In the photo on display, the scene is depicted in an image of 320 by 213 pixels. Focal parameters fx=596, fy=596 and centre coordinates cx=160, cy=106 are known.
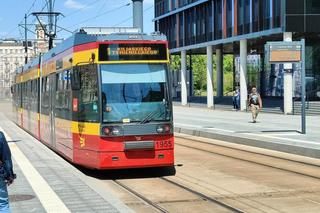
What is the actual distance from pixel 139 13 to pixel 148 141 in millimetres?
27020

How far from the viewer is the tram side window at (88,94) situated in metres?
11.8

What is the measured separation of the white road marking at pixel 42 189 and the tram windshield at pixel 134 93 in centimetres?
178

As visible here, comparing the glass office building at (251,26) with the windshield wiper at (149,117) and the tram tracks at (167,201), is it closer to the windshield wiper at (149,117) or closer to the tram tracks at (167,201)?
the windshield wiper at (149,117)

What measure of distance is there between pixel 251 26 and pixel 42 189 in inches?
1511

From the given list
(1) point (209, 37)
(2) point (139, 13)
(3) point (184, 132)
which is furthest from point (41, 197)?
(1) point (209, 37)

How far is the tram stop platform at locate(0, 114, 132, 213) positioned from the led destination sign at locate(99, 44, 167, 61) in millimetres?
2433

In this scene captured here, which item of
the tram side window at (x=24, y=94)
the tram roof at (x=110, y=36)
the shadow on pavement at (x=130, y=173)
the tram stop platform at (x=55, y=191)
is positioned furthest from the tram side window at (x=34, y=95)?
the tram roof at (x=110, y=36)

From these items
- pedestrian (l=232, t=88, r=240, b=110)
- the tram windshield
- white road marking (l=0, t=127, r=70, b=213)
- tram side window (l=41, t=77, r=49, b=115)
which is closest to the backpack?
tram side window (l=41, t=77, r=49, b=115)

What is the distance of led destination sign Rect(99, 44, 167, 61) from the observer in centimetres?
1188

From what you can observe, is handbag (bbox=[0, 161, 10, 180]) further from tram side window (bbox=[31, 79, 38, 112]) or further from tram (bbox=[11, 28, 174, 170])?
tram side window (bbox=[31, 79, 38, 112])

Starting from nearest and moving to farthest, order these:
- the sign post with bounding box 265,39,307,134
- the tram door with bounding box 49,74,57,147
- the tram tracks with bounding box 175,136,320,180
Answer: the tram tracks with bounding box 175,136,320,180
the tram door with bounding box 49,74,57,147
the sign post with bounding box 265,39,307,134

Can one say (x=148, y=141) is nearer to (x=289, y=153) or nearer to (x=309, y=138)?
(x=289, y=153)

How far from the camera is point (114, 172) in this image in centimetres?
1320

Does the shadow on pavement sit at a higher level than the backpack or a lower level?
lower
